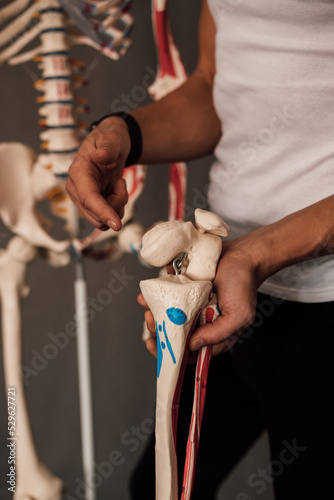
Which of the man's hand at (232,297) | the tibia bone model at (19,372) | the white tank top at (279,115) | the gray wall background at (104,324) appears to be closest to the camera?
the man's hand at (232,297)

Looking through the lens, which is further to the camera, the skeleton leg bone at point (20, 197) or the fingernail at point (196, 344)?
the skeleton leg bone at point (20, 197)

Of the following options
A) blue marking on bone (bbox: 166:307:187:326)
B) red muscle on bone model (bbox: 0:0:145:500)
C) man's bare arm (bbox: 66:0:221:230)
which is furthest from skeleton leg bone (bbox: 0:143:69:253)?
blue marking on bone (bbox: 166:307:187:326)

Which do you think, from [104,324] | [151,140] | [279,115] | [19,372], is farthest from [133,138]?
[104,324]

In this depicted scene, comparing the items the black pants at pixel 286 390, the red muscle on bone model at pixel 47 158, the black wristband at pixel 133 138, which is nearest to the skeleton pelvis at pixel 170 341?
the black pants at pixel 286 390

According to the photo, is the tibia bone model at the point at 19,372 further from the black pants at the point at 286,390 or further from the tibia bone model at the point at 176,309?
the tibia bone model at the point at 176,309

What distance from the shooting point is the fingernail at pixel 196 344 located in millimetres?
593

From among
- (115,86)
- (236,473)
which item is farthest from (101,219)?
(236,473)

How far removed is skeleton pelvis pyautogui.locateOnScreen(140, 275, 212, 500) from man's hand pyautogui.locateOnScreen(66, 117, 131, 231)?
9cm

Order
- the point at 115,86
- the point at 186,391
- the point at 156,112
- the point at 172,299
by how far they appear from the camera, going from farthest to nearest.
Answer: the point at 115,86
the point at 156,112
the point at 186,391
the point at 172,299

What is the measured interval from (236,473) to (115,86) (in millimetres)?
1159

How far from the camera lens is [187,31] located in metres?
1.61

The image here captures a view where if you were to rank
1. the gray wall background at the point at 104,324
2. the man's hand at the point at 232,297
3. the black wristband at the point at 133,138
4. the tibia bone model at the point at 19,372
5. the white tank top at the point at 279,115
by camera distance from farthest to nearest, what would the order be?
the gray wall background at the point at 104,324, the tibia bone model at the point at 19,372, the black wristband at the point at 133,138, the white tank top at the point at 279,115, the man's hand at the point at 232,297

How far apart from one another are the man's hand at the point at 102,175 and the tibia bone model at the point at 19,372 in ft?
1.32

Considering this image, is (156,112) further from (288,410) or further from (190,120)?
(288,410)
